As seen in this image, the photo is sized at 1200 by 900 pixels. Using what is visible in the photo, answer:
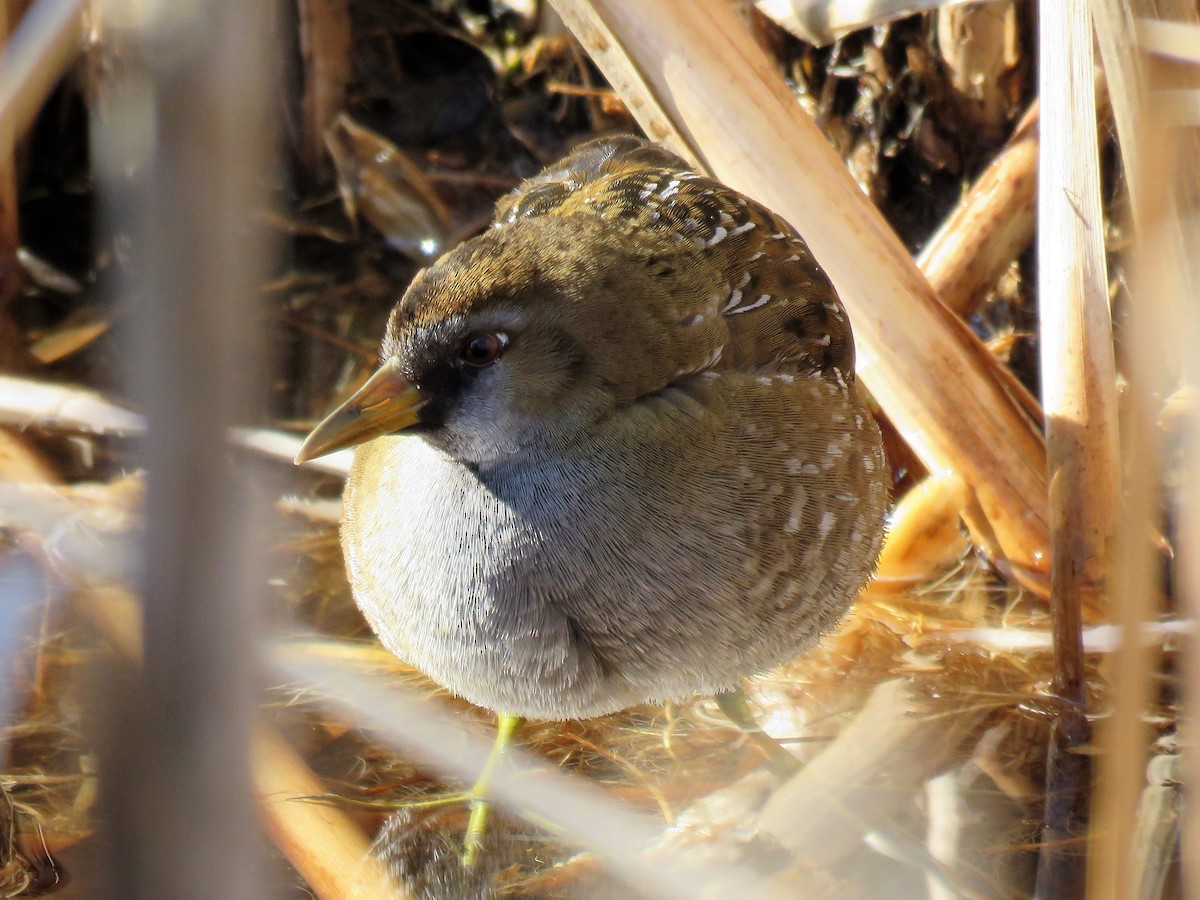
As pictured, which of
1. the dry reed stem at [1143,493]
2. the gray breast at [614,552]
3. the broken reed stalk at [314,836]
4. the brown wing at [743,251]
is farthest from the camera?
the brown wing at [743,251]

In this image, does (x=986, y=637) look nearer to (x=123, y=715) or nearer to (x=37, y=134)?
(x=123, y=715)

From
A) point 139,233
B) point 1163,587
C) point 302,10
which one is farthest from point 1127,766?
point 302,10

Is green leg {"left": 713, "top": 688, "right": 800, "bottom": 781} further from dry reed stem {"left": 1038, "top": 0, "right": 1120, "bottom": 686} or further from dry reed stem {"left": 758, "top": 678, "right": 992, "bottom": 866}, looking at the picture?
dry reed stem {"left": 1038, "top": 0, "right": 1120, "bottom": 686}

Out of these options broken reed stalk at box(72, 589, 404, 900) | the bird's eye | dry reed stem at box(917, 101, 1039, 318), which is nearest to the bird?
the bird's eye

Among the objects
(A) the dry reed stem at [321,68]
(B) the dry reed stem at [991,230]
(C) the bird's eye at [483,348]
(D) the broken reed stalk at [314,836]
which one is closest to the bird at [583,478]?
(C) the bird's eye at [483,348]

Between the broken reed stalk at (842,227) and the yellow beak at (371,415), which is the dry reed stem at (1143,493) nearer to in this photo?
the yellow beak at (371,415)

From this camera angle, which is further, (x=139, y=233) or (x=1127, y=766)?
(x=1127, y=766)

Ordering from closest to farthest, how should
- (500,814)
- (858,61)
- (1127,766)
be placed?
(1127,766) < (500,814) < (858,61)

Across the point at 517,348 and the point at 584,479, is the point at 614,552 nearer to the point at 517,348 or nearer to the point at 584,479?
the point at 584,479
